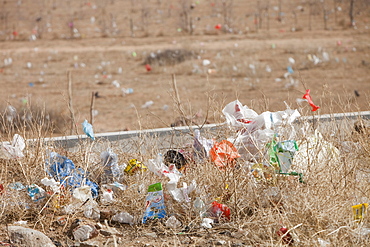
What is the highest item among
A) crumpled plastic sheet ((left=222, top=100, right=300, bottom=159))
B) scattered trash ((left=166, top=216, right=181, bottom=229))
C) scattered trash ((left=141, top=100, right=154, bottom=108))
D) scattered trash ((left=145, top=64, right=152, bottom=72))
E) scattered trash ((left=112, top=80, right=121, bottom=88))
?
crumpled plastic sheet ((left=222, top=100, right=300, bottom=159))

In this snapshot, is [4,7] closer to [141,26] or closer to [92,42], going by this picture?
[141,26]

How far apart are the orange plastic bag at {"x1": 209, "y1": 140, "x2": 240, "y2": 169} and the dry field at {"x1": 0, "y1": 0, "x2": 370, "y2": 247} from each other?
9cm

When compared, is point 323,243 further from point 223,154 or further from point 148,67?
point 148,67

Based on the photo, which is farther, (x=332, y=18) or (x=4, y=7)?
(x=4, y=7)

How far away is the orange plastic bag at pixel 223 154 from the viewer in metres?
3.55

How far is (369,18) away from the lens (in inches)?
782

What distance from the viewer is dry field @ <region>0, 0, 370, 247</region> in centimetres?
309

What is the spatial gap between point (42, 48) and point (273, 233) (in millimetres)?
14670

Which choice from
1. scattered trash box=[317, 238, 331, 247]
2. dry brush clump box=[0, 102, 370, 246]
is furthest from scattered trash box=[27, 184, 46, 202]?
scattered trash box=[317, 238, 331, 247]

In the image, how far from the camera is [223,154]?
11.8 ft

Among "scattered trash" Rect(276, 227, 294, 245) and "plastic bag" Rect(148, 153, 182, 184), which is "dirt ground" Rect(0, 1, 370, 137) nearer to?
"plastic bag" Rect(148, 153, 182, 184)

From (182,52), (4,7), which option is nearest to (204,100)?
(182,52)

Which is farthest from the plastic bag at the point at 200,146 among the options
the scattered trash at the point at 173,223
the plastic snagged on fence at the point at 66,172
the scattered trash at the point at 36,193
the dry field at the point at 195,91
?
the scattered trash at the point at 36,193

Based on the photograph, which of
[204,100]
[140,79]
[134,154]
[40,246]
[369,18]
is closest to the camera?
[40,246]
